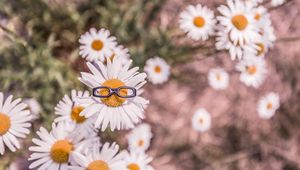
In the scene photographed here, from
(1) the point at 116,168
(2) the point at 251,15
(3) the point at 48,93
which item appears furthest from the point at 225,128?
(1) the point at 116,168

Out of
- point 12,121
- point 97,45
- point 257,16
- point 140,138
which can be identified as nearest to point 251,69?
point 257,16

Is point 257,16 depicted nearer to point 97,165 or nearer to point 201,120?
point 201,120

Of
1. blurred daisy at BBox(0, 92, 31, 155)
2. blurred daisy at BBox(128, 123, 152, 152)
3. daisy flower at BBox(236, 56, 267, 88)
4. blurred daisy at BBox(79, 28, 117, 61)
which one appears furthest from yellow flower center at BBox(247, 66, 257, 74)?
blurred daisy at BBox(0, 92, 31, 155)

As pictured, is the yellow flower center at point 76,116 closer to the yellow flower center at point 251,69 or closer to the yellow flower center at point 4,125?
the yellow flower center at point 4,125

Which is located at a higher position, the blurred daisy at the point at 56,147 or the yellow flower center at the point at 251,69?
the yellow flower center at the point at 251,69

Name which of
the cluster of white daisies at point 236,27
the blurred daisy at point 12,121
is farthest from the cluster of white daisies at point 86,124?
the cluster of white daisies at point 236,27

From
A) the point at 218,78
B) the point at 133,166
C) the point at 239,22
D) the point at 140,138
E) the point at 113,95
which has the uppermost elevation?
the point at 239,22
